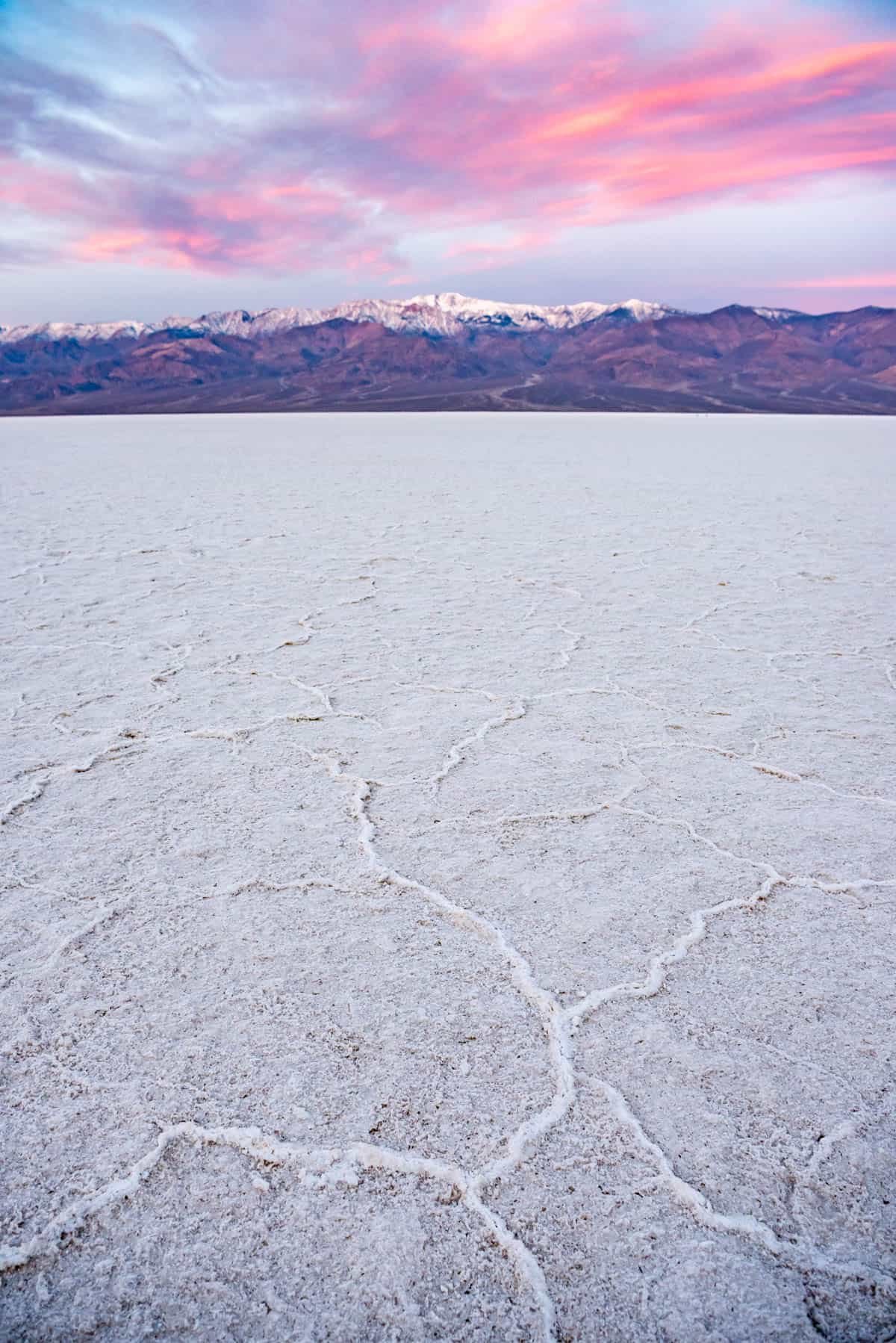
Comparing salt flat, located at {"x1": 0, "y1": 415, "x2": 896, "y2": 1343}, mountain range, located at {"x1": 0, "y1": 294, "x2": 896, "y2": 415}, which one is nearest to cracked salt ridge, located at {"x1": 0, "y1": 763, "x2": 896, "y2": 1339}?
salt flat, located at {"x1": 0, "y1": 415, "x2": 896, "y2": 1343}

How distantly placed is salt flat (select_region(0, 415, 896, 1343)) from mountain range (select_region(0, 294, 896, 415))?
156ft

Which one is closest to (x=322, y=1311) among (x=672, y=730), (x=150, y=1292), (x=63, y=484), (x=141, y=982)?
(x=150, y=1292)

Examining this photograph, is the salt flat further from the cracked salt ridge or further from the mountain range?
the mountain range

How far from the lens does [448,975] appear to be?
1361 millimetres

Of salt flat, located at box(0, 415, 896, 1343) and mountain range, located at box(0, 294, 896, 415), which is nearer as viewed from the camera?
salt flat, located at box(0, 415, 896, 1343)

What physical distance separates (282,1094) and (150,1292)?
0.88ft

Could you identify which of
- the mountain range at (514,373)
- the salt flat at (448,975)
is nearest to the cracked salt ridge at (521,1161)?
the salt flat at (448,975)

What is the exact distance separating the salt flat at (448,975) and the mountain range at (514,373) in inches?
1873

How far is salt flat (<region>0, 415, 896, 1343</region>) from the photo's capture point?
0.91 metres

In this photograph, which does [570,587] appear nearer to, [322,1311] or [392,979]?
[392,979]

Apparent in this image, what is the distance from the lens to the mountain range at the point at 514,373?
6162 centimetres

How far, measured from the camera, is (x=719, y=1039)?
4.00ft

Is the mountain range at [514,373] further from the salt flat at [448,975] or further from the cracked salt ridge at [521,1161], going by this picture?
the cracked salt ridge at [521,1161]

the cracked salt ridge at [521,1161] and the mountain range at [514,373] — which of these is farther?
the mountain range at [514,373]
